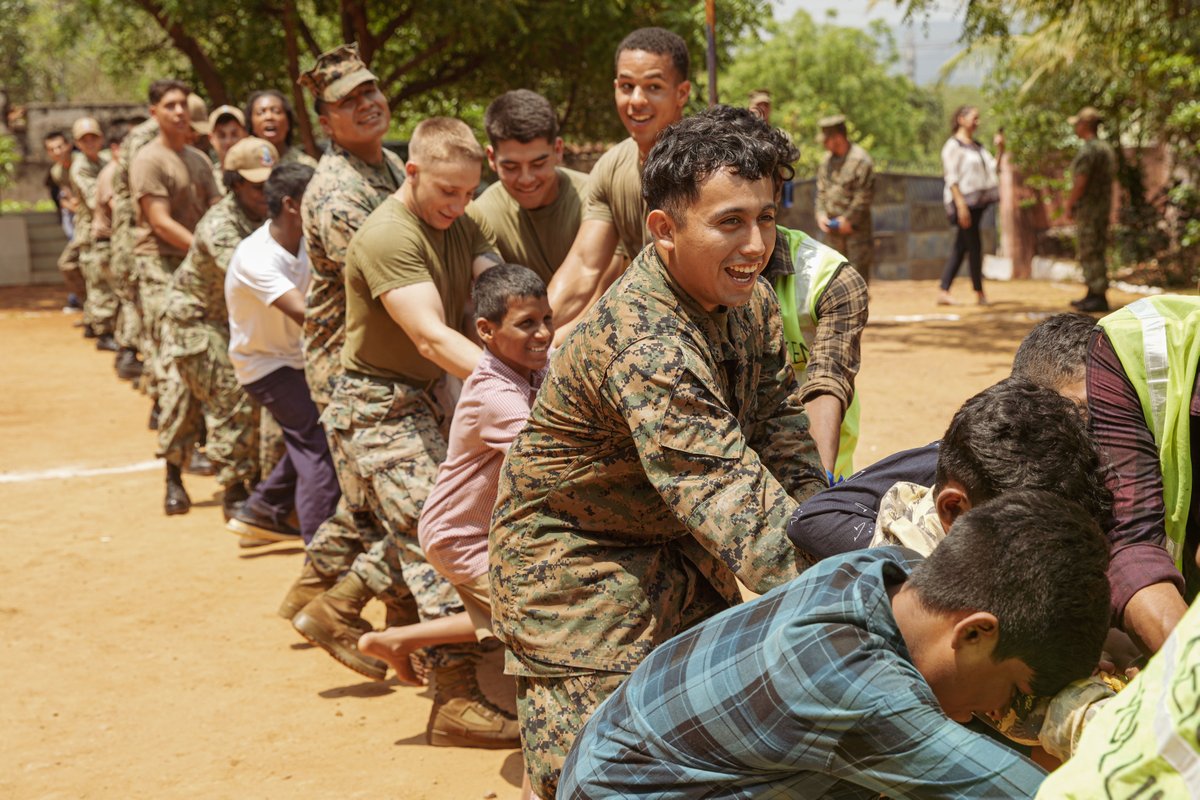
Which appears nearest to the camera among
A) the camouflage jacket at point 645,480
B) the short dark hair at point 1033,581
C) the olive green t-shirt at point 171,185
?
the short dark hair at point 1033,581

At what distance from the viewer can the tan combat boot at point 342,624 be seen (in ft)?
17.3

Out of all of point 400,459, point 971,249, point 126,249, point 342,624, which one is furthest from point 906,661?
point 971,249

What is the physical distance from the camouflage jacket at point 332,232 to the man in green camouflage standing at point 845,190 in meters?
8.22

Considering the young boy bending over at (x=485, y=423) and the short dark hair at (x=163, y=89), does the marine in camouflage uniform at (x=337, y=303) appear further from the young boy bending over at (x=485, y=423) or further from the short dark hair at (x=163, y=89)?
the short dark hair at (x=163, y=89)

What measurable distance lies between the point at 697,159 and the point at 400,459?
237 cm

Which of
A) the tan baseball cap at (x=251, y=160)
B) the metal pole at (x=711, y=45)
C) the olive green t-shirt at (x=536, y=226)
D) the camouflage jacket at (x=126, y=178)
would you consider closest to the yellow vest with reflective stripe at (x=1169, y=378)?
the olive green t-shirt at (x=536, y=226)

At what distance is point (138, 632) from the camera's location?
20.0 feet

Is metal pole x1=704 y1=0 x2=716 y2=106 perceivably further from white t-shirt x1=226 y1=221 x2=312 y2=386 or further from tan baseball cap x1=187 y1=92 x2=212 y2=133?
tan baseball cap x1=187 y1=92 x2=212 y2=133

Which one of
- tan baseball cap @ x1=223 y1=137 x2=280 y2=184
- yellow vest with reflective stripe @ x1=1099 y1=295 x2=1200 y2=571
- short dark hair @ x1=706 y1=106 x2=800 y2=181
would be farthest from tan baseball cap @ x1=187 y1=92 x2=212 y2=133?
yellow vest with reflective stripe @ x1=1099 y1=295 x2=1200 y2=571

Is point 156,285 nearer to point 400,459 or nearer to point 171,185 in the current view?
point 171,185

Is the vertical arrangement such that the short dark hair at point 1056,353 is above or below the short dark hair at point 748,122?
below

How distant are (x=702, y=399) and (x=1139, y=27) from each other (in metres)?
12.8

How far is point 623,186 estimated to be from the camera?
4.85 meters

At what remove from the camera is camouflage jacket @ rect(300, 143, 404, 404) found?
5.03 meters
